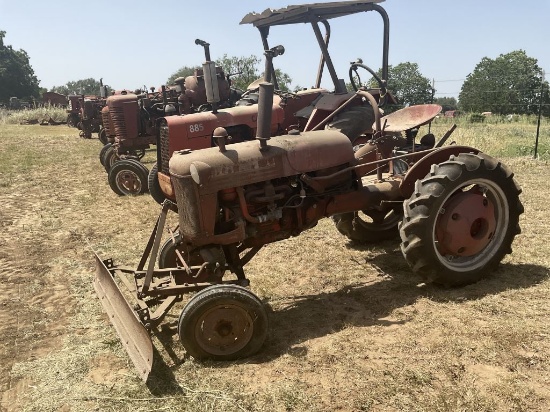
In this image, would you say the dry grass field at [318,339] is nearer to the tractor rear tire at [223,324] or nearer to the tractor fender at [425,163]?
the tractor rear tire at [223,324]

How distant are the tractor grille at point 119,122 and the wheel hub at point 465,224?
26.3 ft

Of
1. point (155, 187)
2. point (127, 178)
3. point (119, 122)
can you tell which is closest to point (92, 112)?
point (119, 122)

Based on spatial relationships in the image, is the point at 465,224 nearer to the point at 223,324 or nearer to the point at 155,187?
the point at 223,324

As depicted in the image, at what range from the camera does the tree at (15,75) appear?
2258 inches

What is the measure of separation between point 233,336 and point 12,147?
15806 mm

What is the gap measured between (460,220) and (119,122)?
323 inches

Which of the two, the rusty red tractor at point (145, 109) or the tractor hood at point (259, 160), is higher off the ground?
the rusty red tractor at point (145, 109)

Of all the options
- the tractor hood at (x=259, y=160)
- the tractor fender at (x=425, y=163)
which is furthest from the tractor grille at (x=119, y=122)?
the tractor fender at (x=425, y=163)

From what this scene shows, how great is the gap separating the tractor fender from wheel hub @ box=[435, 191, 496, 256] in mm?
377

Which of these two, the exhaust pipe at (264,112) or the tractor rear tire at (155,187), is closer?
the exhaust pipe at (264,112)

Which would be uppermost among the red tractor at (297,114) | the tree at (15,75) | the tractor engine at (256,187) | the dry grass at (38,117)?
the tree at (15,75)

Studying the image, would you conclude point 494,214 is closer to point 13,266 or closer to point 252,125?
point 252,125

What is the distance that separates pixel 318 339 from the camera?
3283 millimetres

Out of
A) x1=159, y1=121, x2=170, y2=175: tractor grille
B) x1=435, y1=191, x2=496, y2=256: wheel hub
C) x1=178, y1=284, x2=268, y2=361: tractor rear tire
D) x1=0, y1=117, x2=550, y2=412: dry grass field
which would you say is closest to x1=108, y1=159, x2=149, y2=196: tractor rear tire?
x1=159, y1=121, x2=170, y2=175: tractor grille
